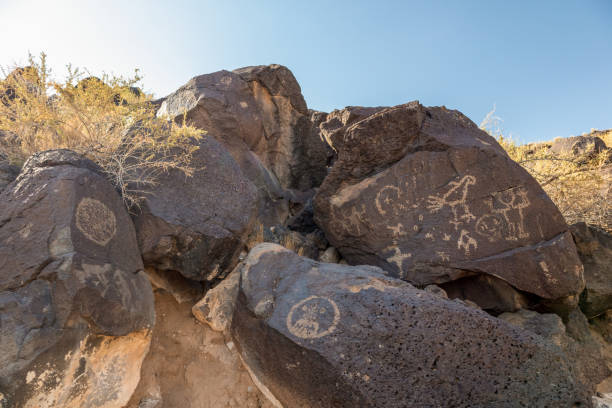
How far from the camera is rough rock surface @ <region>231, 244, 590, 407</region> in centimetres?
192

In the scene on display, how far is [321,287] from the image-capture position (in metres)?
2.45

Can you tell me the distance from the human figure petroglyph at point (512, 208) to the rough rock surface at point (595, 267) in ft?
3.29

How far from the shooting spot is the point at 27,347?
5.94 ft

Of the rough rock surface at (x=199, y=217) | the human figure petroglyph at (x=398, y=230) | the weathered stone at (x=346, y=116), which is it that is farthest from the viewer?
the weathered stone at (x=346, y=116)

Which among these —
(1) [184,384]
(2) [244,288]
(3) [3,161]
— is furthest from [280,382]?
(3) [3,161]

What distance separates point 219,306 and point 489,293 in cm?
290

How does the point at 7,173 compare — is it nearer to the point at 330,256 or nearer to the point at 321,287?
the point at 321,287

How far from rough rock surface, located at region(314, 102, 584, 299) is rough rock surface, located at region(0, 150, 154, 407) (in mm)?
2545

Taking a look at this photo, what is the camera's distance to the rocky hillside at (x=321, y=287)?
195 centimetres

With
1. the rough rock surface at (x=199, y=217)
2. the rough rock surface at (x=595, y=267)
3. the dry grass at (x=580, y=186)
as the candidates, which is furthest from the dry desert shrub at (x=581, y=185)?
the rough rock surface at (x=199, y=217)

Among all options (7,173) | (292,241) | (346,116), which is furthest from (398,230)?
(7,173)

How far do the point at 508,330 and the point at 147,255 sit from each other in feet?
9.08

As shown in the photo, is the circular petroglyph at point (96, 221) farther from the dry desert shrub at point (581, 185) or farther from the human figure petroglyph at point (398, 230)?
the dry desert shrub at point (581, 185)

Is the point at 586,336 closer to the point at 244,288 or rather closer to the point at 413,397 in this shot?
the point at 413,397
